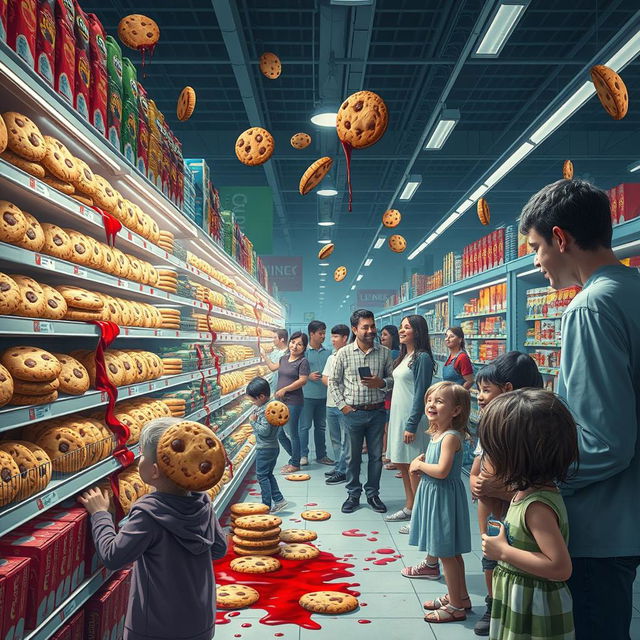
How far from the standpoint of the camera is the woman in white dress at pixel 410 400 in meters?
5.14

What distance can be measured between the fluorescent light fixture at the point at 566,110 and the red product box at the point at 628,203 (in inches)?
114

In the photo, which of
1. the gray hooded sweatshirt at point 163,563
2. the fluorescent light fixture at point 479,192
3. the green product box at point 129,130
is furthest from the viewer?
the fluorescent light fixture at point 479,192

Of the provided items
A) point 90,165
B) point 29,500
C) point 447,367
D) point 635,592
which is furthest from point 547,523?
point 447,367

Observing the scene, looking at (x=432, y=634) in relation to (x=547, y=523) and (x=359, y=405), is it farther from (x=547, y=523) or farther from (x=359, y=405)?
(x=359, y=405)

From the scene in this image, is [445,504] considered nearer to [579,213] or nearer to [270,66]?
[579,213]

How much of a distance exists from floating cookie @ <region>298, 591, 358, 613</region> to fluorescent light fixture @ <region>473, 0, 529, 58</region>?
542 cm

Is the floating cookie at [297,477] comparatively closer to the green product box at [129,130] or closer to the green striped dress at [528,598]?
the green product box at [129,130]

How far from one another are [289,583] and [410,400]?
196 centimetres

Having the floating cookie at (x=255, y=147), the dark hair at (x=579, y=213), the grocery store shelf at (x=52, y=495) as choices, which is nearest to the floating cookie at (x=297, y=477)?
the floating cookie at (x=255, y=147)

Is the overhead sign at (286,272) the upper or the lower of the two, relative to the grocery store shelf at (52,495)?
upper

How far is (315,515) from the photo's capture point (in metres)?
5.56

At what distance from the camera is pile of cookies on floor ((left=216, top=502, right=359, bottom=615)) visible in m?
3.66

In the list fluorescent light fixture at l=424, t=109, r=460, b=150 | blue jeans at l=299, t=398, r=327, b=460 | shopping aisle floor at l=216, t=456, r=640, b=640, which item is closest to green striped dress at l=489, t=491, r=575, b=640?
shopping aisle floor at l=216, t=456, r=640, b=640

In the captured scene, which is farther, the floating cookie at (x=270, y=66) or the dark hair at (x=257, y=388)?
the floating cookie at (x=270, y=66)
